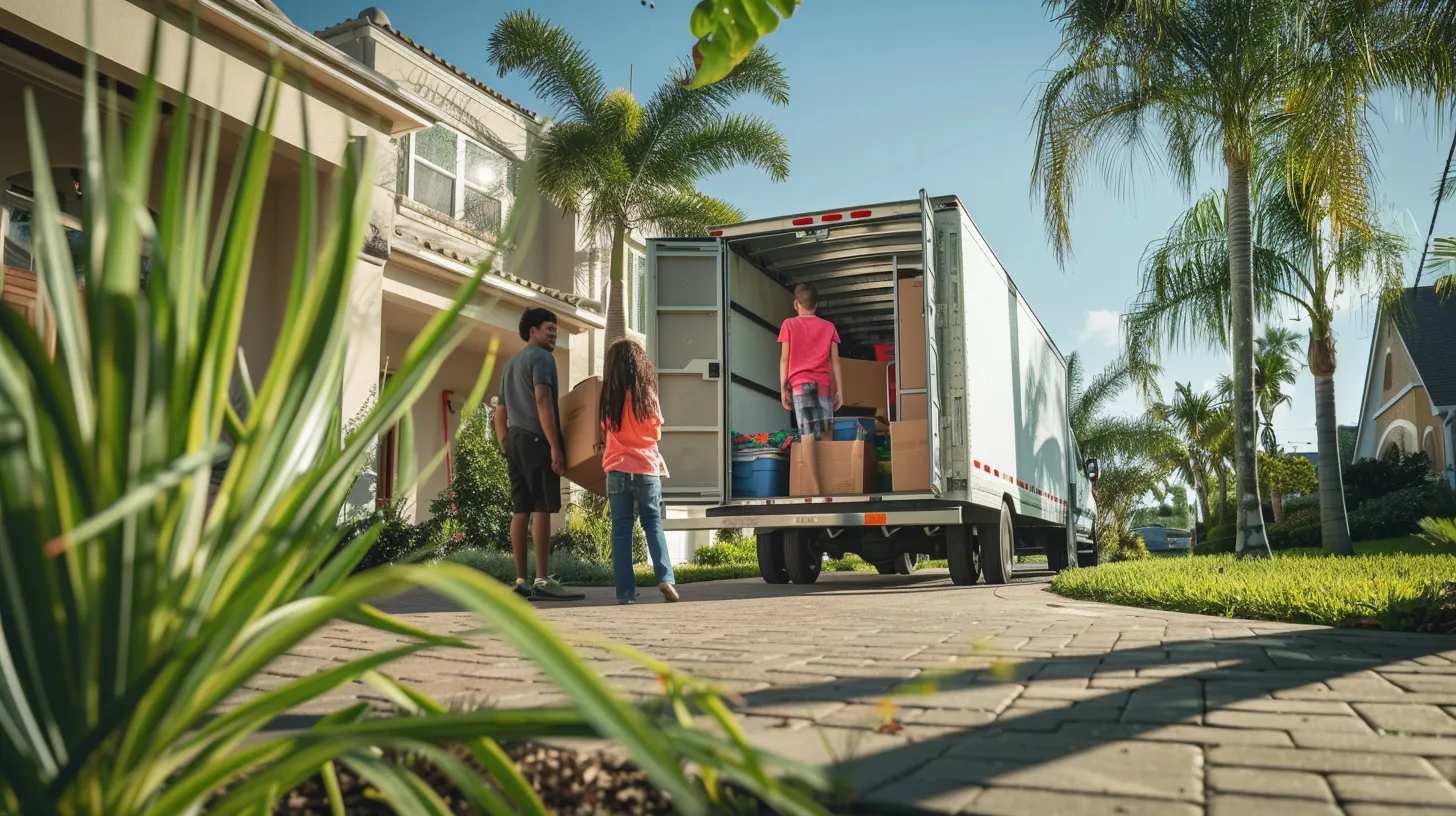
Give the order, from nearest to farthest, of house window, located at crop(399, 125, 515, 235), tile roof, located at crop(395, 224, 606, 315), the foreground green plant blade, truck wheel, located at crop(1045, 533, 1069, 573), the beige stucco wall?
the foreground green plant blade < tile roof, located at crop(395, 224, 606, 315) < truck wheel, located at crop(1045, 533, 1069, 573) < house window, located at crop(399, 125, 515, 235) < the beige stucco wall

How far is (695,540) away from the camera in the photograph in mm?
23203

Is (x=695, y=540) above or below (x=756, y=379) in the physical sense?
below

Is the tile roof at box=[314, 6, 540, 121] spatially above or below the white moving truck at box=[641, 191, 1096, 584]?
above

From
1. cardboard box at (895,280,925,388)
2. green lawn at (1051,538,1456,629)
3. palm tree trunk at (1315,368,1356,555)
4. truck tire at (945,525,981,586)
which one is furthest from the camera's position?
palm tree trunk at (1315,368,1356,555)

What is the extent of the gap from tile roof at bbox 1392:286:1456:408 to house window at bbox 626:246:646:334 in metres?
20.9

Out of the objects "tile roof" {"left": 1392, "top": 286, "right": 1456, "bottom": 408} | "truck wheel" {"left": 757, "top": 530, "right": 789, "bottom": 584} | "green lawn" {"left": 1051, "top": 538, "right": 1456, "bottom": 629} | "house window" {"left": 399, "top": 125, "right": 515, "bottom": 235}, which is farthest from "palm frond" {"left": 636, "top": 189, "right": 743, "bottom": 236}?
"tile roof" {"left": 1392, "top": 286, "right": 1456, "bottom": 408}

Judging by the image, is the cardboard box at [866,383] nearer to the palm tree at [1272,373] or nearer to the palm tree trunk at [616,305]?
the palm tree trunk at [616,305]

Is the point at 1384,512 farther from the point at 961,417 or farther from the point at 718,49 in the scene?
the point at 718,49

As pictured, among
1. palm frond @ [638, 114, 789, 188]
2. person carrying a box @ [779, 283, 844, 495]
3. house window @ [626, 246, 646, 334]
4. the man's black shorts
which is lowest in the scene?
the man's black shorts

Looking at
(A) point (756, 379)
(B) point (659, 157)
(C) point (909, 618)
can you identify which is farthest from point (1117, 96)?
(C) point (909, 618)

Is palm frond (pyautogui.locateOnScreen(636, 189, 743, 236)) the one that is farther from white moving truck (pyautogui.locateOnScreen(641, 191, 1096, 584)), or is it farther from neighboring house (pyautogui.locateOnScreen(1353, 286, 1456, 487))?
neighboring house (pyautogui.locateOnScreen(1353, 286, 1456, 487))

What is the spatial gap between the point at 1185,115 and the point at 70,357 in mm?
14810

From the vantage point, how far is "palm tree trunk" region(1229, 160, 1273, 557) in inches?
499

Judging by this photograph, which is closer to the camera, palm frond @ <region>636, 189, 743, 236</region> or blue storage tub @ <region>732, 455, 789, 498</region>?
blue storage tub @ <region>732, 455, 789, 498</region>
